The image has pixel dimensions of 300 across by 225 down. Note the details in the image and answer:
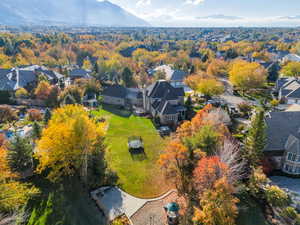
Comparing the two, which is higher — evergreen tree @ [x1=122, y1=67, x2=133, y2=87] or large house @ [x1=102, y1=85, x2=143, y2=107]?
evergreen tree @ [x1=122, y1=67, x2=133, y2=87]

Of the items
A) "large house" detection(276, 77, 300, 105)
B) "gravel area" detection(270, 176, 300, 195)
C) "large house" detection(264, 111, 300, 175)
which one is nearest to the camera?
"gravel area" detection(270, 176, 300, 195)

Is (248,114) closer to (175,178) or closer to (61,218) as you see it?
(175,178)

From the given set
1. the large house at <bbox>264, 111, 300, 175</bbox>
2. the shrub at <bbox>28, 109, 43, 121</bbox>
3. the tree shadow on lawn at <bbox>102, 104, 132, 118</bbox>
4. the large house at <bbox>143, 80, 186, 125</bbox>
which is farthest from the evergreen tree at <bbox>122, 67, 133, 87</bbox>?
the large house at <bbox>264, 111, 300, 175</bbox>

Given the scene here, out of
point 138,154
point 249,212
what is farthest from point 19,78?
point 249,212

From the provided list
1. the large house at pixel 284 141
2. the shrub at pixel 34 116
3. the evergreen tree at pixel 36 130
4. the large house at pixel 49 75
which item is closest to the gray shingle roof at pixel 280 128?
the large house at pixel 284 141

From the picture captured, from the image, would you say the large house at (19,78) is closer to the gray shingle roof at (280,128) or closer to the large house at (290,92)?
the gray shingle roof at (280,128)

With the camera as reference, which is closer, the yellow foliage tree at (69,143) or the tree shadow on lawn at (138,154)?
the yellow foliage tree at (69,143)

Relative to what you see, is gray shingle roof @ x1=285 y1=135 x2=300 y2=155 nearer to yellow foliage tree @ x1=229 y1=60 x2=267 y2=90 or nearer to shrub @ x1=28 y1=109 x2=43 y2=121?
yellow foliage tree @ x1=229 y1=60 x2=267 y2=90
